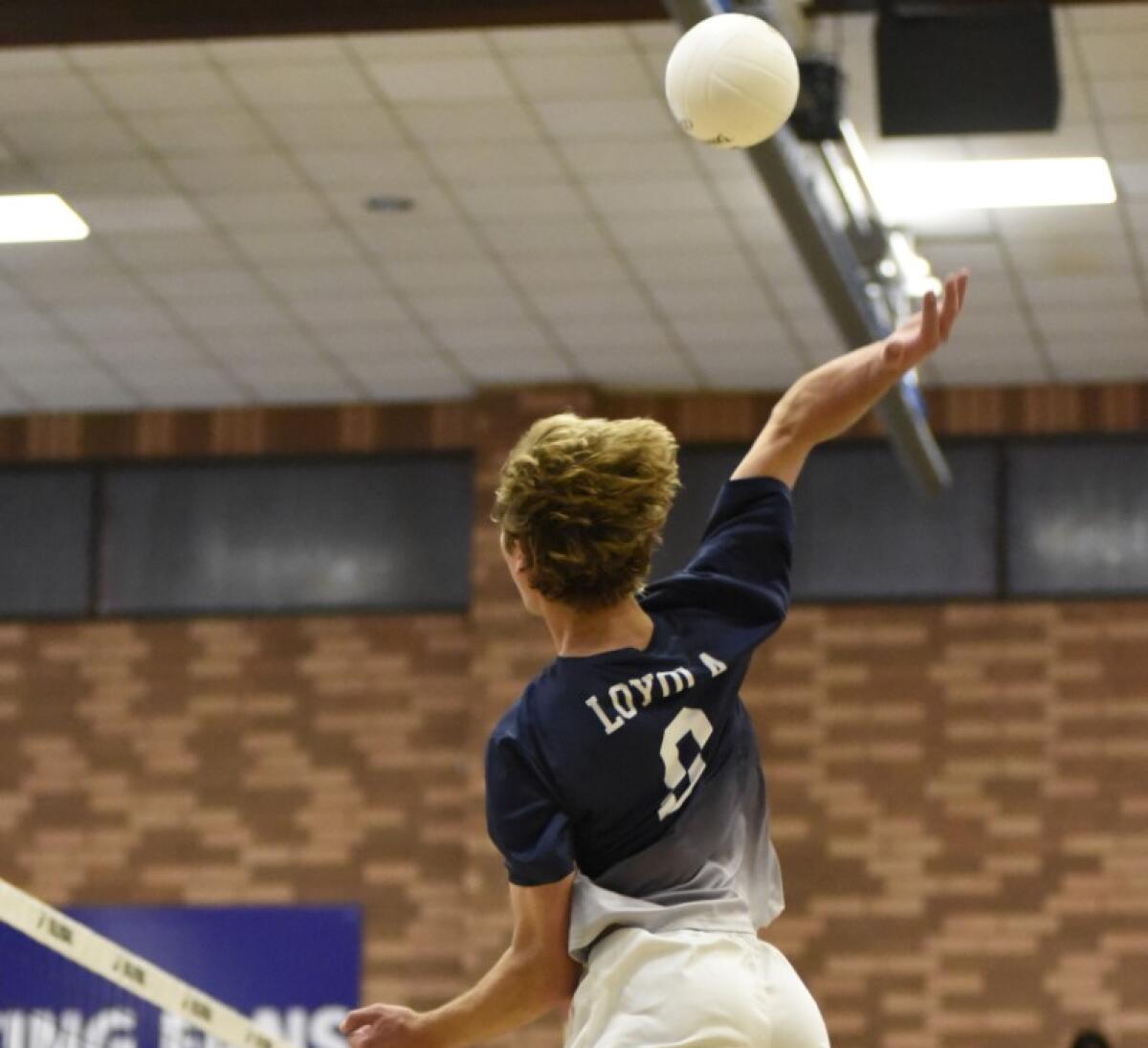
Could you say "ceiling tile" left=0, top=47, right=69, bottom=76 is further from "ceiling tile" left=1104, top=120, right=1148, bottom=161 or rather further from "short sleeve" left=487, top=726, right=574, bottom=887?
"short sleeve" left=487, top=726, right=574, bottom=887

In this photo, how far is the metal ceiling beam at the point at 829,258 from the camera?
8.72 meters

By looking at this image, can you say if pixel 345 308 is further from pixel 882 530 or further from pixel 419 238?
pixel 882 530

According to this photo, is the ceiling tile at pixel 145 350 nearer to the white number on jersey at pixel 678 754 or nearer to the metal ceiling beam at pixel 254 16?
the metal ceiling beam at pixel 254 16

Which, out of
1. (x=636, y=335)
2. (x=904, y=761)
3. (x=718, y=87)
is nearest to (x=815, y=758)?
(x=904, y=761)

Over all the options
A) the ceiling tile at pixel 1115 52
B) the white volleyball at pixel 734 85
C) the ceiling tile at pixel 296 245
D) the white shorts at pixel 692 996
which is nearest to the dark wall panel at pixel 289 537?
the ceiling tile at pixel 296 245

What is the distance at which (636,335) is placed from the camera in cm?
1313

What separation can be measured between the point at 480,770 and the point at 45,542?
311cm

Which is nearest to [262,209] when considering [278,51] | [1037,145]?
[278,51]

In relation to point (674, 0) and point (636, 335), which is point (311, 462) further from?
point (674, 0)

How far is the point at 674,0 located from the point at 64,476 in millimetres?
8364

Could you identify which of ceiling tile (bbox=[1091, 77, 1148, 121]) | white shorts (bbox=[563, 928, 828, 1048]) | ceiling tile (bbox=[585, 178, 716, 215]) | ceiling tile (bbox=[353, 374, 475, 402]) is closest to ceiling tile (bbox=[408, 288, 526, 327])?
ceiling tile (bbox=[353, 374, 475, 402])

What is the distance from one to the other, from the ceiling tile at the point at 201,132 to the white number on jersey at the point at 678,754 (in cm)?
737

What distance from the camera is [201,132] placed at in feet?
34.9

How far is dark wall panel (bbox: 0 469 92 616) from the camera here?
48.2 ft
